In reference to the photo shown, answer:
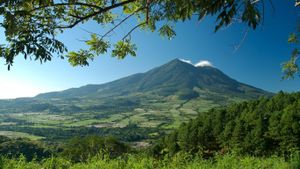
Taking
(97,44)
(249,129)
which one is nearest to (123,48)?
(97,44)

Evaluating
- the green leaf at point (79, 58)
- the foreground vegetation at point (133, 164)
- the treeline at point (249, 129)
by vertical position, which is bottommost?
the treeline at point (249, 129)

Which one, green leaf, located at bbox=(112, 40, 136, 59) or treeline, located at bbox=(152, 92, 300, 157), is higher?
green leaf, located at bbox=(112, 40, 136, 59)

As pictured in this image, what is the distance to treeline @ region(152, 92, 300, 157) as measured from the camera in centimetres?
5656

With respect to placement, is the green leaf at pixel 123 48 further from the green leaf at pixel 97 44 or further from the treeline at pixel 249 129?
the treeline at pixel 249 129

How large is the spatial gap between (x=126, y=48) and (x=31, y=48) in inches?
273

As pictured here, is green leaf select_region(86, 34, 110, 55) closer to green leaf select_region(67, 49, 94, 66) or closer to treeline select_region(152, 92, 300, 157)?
green leaf select_region(67, 49, 94, 66)

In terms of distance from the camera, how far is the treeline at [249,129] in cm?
5656

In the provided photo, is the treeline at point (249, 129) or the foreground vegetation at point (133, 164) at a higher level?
the foreground vegetation at point (133, 164)

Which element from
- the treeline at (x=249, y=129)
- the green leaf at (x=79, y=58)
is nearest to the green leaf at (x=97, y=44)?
the green leaf at (x=79, y=58)

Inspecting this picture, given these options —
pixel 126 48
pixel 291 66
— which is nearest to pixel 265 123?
pixel 291 66

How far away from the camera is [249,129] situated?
218 ft

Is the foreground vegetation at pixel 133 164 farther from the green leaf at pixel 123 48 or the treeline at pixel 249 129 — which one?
the treeline at pixel 249 129

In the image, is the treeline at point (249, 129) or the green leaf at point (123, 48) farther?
the treeline at point (249, 129)

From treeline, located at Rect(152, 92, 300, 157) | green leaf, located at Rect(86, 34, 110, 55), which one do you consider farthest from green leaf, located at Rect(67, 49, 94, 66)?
treeline, located at Rect(152, 92, 300, 157)
